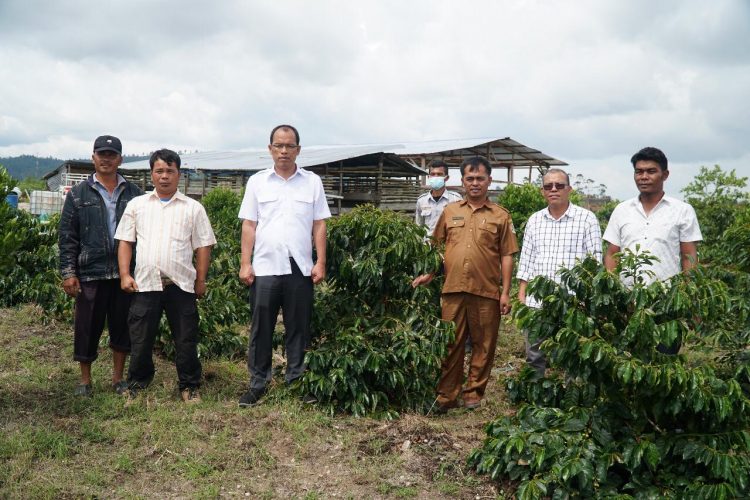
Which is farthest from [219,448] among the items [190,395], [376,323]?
[376,323]

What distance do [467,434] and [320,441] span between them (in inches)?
38.2

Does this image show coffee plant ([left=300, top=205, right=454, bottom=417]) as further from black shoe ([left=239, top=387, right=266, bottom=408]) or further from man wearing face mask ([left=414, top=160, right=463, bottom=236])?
man wearing face mask ([left=414, top=160, right=463, bottom=236])

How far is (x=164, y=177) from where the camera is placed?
4.66 meters

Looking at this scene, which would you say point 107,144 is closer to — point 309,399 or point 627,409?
point 309,399

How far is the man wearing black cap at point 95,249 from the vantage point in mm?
4797

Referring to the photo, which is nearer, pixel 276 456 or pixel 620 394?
pixel 620 394

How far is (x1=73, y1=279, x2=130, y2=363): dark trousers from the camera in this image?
4879 millimetres

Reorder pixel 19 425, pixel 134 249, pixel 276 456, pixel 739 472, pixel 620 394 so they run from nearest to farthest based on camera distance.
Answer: pixel 739 472, pixel 620 394, pixel 276 456, pixel 19 425, pixel 134 249

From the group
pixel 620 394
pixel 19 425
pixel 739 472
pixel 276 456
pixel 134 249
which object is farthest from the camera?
pixel 134 249

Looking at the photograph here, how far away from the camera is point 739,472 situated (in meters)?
3.31

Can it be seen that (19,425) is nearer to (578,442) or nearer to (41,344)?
(41,344)

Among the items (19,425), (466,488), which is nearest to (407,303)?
(466,488)

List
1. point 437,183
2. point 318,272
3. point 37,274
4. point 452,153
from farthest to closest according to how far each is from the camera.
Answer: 1. point 452,153
2. point 37,274
3. point 437,183
4. point 318,272

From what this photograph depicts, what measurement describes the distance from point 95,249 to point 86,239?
102 millimetres
